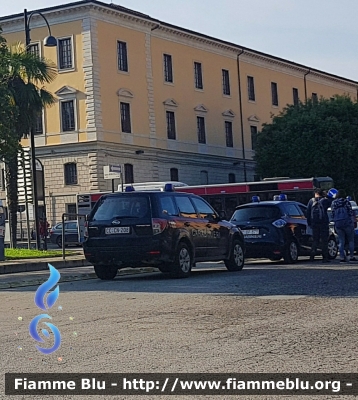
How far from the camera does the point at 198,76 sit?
216 ft

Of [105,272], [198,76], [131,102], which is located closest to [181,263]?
[105,272]

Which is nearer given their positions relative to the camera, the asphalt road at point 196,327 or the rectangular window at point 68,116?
the asphalt road at point 196,327

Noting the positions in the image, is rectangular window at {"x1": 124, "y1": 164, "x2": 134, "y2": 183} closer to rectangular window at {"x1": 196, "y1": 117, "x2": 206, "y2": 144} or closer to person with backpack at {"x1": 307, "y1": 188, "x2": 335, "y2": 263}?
rectangular window at {"x1": 196, "y1": 117, "x2": 206, "y2": 144}

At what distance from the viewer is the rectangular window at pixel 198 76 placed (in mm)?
65562

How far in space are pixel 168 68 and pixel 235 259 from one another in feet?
150

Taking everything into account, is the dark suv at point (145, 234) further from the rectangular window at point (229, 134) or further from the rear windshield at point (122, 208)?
the rectangular window at point (229, 134)

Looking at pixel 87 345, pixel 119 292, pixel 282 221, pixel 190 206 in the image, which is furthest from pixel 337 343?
pixel 282 221

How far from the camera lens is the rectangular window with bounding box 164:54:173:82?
62500 millimetres

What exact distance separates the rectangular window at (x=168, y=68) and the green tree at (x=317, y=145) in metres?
7.97

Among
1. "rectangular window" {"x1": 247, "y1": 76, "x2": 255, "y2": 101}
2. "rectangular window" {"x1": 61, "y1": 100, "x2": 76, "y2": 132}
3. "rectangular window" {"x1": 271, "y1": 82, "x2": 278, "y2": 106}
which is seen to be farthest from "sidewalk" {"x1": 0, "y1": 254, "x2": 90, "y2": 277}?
"rectangular window" {"x1": 271, "y1": 82, "x2": 278, "y2": 106}

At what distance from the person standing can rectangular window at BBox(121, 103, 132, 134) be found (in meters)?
38.1

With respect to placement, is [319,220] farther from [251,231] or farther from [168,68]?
[168,68]

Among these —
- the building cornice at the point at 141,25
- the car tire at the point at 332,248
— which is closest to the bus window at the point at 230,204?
the car tire at the point at 332,248

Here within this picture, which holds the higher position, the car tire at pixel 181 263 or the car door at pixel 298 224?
the car door at pixel 298 224
